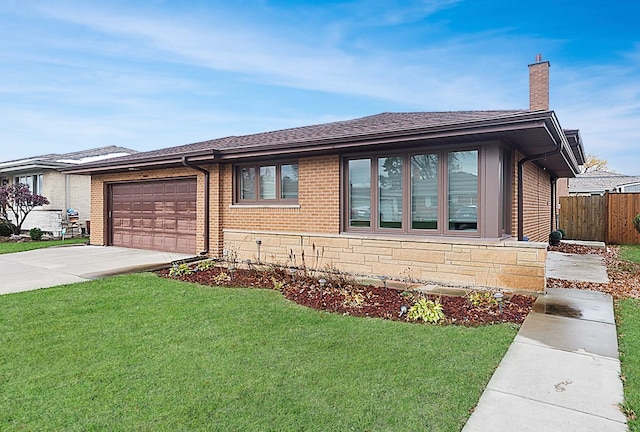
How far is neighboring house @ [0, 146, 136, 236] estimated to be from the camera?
17.5 m

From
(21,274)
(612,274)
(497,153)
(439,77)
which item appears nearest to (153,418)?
(497,153)

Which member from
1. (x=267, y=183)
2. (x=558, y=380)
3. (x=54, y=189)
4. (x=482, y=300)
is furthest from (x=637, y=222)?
(x=54, y=189)

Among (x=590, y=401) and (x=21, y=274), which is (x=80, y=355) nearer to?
(x=590, y=401)

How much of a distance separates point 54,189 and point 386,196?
1664 centimetres

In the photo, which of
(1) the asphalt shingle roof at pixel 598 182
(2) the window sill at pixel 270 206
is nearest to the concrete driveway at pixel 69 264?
(2) the window sill at pixel 270 206

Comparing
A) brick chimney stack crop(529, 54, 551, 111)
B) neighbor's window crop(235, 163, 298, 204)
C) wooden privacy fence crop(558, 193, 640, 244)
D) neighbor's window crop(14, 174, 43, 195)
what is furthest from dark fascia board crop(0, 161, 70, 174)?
wooden privacy fence crop(558, 193, 640, 244)

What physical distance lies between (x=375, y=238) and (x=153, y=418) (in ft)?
18.3

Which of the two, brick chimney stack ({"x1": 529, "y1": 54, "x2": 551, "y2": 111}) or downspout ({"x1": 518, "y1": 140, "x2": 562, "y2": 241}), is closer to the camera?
downspout ({"x1": 518, "y1": 140, "x2": 562, "y2": 241})

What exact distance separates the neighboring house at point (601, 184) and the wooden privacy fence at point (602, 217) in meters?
11.5

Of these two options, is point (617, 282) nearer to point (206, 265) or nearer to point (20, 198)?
point (206, 265)

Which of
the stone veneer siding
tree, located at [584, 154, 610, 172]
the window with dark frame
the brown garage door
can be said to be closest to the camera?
the stone veneer siding

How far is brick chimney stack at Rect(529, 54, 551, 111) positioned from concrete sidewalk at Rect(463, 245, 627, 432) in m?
8.53

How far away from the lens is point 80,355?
3.90 meters

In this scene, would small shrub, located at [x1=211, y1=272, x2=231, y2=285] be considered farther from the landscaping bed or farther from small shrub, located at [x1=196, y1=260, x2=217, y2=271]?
small shrub, located at [x1=196, y1=260, x2=217, y2=271]
